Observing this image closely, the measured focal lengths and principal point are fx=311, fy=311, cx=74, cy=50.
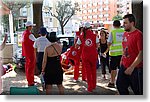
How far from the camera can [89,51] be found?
3238 mm

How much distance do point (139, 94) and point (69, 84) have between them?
27.7 inches

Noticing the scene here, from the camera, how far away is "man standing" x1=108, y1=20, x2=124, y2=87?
120 inches

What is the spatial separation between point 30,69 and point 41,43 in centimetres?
29

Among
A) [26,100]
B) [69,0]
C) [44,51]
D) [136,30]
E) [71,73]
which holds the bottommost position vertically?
[26,100]

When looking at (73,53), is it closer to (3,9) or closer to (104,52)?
(104,52)

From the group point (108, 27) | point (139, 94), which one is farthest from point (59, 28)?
point (139, 94)

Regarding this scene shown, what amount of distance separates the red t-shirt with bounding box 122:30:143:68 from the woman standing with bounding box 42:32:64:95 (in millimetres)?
657

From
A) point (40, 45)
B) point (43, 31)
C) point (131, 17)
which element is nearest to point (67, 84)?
point (40, 45)

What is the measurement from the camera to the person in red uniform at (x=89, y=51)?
3.17m

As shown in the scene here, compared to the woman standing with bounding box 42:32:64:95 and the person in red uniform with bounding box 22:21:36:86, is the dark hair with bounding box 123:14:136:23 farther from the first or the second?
the person in red uniform with bounding box 22:21:36:86

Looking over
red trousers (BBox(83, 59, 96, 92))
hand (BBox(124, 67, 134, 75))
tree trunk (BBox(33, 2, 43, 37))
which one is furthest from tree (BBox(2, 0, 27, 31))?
hand (BBox(124, 67, 134, 75))

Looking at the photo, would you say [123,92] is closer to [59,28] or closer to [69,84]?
[69,84]

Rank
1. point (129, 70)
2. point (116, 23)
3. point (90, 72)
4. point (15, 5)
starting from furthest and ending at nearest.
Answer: point (90, 72) → point (15, 5) → point (116, 23) → point (129, 70)

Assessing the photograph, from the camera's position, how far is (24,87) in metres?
3.18
